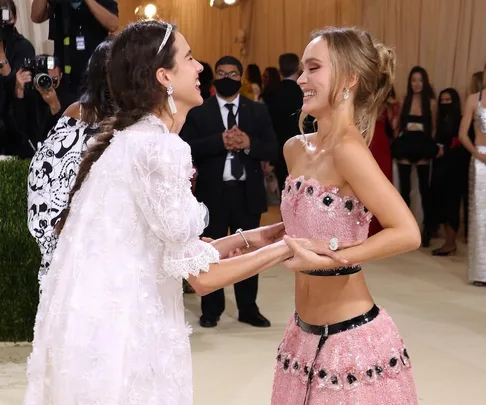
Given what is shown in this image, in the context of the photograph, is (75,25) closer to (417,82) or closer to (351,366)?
(351,366)

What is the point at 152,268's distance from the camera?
2.24 m

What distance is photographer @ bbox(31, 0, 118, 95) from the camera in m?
5.48

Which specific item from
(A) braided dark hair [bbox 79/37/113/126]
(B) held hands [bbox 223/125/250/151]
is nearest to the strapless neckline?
(A) braided dark hair [bbox 79/37/113/126]

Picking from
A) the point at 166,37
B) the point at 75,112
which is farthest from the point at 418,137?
the point at 166,37

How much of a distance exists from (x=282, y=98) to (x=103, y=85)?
18.0ft

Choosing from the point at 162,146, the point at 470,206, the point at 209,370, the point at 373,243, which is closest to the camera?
the point at 162,146

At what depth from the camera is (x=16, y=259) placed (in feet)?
17.6

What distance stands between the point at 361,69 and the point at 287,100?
6103 millimetres

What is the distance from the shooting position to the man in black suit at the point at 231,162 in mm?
5723

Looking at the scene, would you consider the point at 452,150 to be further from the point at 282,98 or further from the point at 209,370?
the point at 209,370

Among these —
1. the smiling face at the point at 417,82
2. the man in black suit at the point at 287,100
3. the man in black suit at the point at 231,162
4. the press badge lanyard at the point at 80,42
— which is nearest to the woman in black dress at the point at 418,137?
the smiling face at the point at 417,82

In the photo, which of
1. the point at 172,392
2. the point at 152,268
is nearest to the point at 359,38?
the point at 152,268

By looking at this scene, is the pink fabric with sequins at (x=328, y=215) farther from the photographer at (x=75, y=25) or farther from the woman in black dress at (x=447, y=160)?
the woman in black dress at (x=447, y=160)

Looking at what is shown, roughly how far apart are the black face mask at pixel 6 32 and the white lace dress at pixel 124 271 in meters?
3.84
